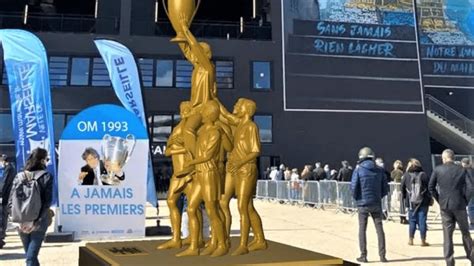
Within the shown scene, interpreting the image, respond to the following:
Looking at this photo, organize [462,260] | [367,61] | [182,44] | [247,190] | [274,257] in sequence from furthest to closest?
[367,61] → [462,260] → [182,44] → [247,190] → [274,257]

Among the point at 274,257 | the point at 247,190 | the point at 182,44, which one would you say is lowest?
the point at 274,257

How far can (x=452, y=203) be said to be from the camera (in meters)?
6.39

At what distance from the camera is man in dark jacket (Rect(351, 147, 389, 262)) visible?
24.5 feet

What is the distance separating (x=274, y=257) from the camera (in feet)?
12.5

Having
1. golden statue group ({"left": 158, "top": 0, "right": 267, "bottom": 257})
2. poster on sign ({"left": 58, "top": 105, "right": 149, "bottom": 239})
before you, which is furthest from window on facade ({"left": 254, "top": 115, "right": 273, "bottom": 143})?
golden statue group ({"left": 158, "top": 0, "right": 267, "bottom": 257})

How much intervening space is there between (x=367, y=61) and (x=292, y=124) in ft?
20.9

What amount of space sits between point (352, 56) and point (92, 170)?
69.7 ft

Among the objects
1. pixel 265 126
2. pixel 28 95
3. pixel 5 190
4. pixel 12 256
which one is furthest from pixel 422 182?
pixel 265 126

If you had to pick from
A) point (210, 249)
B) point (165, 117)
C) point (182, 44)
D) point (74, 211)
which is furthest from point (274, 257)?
point (165, 117)

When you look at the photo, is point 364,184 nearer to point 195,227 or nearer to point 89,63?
point 195,227

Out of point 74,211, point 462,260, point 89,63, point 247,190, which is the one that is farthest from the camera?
A: point 89,63

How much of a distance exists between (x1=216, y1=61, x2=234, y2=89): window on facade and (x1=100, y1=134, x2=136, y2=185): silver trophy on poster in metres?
16.4

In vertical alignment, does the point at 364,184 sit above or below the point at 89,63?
below

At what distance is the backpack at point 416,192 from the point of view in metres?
9.38
